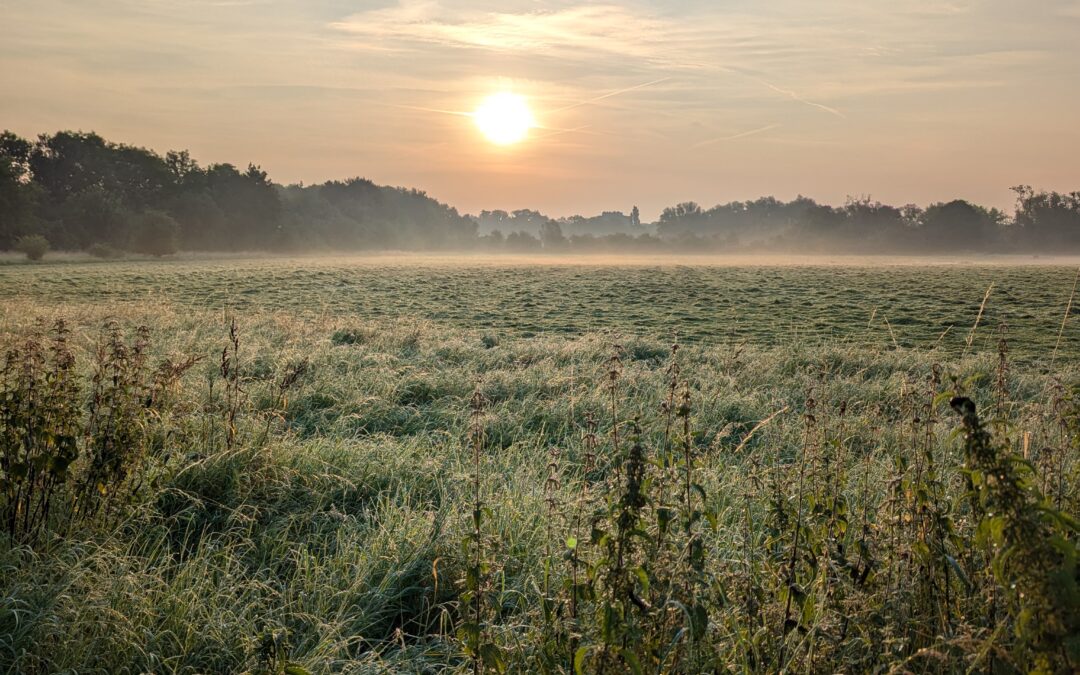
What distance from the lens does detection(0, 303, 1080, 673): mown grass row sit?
265cm

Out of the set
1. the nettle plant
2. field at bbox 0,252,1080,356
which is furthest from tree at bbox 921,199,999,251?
the nettle plant

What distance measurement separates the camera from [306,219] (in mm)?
100125

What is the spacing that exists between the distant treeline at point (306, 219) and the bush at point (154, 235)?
0.09 meters

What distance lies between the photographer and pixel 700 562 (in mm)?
2672

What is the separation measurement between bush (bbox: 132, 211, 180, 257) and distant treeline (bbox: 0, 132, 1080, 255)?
91 millimetres

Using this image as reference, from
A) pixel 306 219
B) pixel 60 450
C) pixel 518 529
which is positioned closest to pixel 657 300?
pixel 518 529

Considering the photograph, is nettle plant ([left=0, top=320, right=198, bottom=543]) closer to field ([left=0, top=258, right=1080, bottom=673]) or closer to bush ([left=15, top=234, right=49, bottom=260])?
field ([left=0, top=258, right=1080, bottom=673])

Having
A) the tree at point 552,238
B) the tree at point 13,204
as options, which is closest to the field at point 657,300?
the tree at point 13,204

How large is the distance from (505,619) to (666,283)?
32.1 meters

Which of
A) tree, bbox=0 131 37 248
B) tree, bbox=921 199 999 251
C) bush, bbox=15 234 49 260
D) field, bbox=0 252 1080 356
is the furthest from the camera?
tree, bbox=921 199 999 251

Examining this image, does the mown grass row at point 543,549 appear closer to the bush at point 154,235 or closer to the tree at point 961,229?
the bush at point 154,235

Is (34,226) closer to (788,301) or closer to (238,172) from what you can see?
(238,172)

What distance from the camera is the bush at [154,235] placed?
6531 centimetres

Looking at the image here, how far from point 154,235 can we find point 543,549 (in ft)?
236
